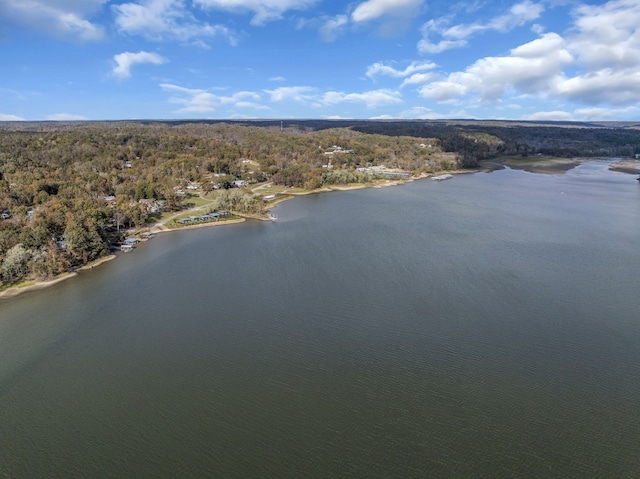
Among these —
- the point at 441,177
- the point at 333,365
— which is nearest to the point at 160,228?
the point at 333,365

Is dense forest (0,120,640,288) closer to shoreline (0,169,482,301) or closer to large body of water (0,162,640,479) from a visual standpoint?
shoreline (0,169,482,301)

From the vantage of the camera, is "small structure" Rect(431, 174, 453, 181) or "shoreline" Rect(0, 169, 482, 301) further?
"small structure" Rect(431, 174, 453, 181)

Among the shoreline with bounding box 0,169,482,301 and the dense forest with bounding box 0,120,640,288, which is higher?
the dense forest with bounding box 0,120,640,288

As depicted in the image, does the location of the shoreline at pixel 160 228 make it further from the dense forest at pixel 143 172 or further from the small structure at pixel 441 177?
the small structure at pixel 441 177

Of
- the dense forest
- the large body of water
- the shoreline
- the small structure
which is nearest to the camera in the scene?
the large body of water

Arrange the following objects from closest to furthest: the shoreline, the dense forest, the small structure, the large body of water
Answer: the large body of water
the shoreline
the dense forest
the small structure

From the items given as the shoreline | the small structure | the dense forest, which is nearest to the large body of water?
the shoreline

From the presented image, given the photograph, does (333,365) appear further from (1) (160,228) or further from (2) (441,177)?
(2) (441,177)

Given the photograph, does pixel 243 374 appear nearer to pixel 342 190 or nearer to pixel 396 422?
pixel 396 422
